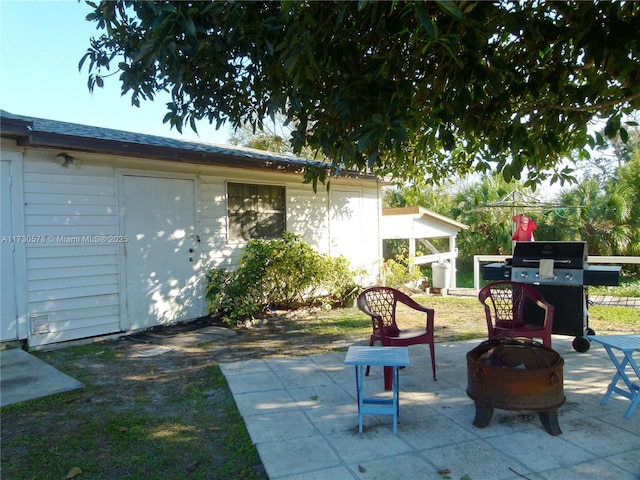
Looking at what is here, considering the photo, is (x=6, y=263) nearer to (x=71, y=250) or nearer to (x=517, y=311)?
(x=71, y=250)

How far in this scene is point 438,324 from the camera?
6562 millimetres

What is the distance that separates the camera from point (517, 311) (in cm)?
463

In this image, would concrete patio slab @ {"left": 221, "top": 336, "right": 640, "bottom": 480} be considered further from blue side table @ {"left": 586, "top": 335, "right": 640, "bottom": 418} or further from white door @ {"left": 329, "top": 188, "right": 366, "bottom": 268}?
white door @ {"left": 329, "top": 188, "right": 366, "bottom": 268}

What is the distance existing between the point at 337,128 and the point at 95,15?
7.45ft

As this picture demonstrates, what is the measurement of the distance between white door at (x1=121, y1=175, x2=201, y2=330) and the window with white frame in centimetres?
78

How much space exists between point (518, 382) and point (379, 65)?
8.49 feet

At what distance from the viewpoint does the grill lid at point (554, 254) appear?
15.2ft

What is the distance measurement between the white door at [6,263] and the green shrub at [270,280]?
2.50 metres

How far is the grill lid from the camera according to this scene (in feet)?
15.2

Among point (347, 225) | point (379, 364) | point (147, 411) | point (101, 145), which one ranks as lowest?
point (147, 411)

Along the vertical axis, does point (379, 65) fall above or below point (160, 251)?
above

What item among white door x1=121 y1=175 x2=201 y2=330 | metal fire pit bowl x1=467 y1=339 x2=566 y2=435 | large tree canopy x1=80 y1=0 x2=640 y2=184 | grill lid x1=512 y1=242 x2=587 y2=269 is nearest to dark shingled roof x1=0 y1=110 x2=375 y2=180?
white door x1=121 y1=175 x2=201 y2=330

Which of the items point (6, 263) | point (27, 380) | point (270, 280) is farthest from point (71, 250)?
point (270, 280)

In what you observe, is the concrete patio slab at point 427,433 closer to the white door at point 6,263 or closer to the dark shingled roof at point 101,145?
the white door at point 6,263
